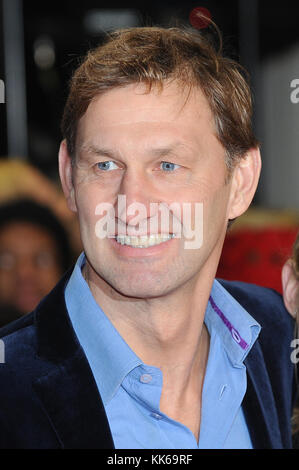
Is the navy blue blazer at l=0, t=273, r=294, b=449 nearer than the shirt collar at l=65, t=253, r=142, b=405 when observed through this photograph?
Yes

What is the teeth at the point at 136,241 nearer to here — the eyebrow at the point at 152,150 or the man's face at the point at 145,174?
the man's face at the point at 145,174

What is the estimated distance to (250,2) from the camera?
4207 millimetres

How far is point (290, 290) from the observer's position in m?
1.49

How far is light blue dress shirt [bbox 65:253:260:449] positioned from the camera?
1.14 m

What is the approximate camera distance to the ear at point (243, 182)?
133cm

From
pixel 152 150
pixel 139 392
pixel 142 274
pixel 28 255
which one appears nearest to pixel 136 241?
pixel 142 274

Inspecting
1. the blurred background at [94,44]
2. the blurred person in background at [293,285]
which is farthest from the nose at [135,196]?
the blurred background at [94,44]

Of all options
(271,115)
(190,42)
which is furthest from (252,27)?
(190,42)

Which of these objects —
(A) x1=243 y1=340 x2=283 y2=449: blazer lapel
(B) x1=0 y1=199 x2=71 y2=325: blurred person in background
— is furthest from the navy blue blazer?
(B) x1=0 y1=199 x2=71 y2=325: blurred person in background

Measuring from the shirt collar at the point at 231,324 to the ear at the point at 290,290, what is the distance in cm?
14

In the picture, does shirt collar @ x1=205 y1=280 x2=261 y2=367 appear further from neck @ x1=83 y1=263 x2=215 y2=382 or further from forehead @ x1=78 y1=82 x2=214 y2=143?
forehead @ x1=78 y1=82 x2=214 y2=143

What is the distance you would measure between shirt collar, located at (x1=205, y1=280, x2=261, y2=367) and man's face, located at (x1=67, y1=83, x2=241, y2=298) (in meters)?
0.20
